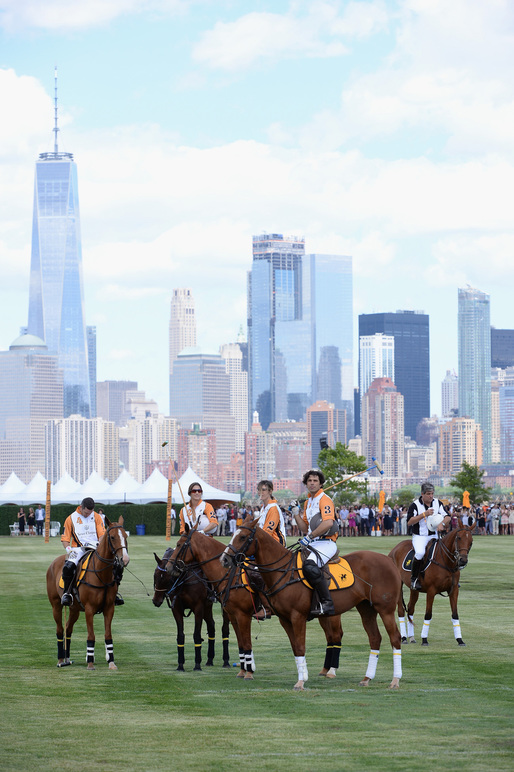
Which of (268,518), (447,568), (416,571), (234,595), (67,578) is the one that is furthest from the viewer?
(416,571)

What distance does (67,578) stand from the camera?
15664 millimetres

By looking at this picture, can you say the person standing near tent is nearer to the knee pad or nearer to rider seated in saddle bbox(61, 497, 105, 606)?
rider seated in saddle bbox(61, 497, 105, 606)

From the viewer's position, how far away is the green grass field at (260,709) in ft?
32.8

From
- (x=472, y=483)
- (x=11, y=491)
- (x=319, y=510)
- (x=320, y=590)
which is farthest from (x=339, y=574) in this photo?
(x=11, y=491)

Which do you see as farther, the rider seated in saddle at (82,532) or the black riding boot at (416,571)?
the black riding boot at (416,571)

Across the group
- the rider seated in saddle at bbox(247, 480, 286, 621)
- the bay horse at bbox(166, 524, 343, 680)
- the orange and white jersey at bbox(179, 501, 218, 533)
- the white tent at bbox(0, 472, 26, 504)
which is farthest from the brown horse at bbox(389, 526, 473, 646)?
the white tent at bbox(0, 472, 26, 504)

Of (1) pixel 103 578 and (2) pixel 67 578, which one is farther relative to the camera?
(2) pixel 67 578

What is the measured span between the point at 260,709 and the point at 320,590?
1716 mm

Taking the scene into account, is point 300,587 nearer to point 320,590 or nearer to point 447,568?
point 320,590

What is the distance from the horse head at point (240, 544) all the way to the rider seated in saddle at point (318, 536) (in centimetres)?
56

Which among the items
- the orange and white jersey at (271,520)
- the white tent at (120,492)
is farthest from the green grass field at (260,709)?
the white tent at (120,492)

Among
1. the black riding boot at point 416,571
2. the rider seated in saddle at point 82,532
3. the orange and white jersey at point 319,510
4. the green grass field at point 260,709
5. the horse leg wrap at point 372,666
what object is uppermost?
the orange and white jersey at point 319,510

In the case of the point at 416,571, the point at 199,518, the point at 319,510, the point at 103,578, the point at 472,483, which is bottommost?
the point at 472,483

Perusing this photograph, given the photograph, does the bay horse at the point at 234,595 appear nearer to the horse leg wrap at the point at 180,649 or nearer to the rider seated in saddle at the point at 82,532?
the horse leg wrap at the point at 180,649
